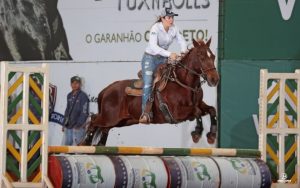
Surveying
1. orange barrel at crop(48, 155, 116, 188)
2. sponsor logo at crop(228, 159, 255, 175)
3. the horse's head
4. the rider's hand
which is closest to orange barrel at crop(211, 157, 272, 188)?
sponsor logo at crop(228, 159, 255, 175)

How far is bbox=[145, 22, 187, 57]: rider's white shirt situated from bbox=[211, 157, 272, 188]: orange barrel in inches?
100

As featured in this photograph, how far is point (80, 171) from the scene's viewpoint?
8945 mm

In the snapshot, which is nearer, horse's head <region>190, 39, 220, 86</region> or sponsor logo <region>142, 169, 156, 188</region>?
sponsor logo <region>142, 169, 156, 188</region>

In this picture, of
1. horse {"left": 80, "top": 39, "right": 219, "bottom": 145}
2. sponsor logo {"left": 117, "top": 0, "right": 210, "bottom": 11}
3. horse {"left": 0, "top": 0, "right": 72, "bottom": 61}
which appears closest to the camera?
horse {"left": 80, "top": 39, "right": 219, "bottom": 145}

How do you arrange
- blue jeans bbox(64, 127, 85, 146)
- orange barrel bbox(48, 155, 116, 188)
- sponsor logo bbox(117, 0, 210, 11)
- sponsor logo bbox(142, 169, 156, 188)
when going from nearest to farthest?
1. orange barrel bbox(48, 155, 116, 188)
2. sponsor logo bbox(142, 169, 156, 188)
3. sponsor logo bbox(117, 0, 210, 11)
4. blue jeans bbox(64, 127, 85, 146)

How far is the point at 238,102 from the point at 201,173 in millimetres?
4728

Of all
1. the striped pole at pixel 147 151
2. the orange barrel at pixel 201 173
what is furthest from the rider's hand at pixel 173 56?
the orange barrel at pixel 201 173

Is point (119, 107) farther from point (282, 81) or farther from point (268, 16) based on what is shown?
point (282, 81)

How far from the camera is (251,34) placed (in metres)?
14.2

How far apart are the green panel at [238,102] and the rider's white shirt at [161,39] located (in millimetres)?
1914

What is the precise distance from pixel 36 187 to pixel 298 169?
9.00 feet

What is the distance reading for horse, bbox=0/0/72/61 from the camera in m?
15.1

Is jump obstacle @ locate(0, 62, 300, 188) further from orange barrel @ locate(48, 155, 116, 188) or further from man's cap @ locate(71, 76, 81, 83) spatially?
man's cap @ locate(71, 76, 81, 83)

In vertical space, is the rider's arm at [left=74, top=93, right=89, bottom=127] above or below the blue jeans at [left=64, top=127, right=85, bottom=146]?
above
